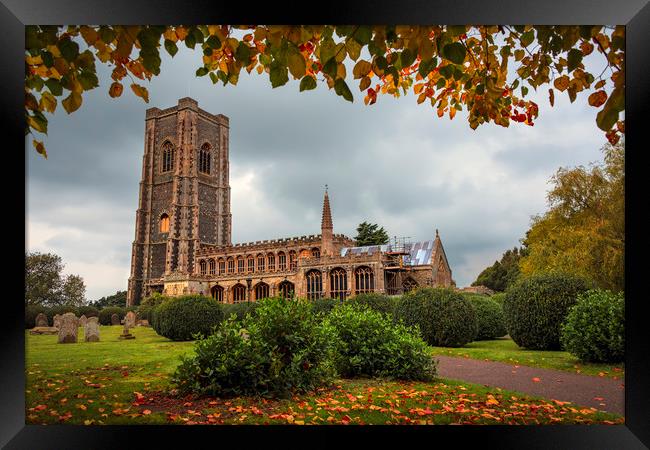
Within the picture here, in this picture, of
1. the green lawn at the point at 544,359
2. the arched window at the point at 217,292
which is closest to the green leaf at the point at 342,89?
the green lawn at the point at 544,359

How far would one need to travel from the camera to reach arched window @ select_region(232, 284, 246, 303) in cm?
3838

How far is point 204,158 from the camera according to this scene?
1371 inches

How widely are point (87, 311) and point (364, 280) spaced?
689 inches

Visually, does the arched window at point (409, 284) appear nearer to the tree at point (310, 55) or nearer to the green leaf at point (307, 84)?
the tree at point (310, 55)

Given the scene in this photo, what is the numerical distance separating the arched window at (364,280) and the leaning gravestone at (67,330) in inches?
794

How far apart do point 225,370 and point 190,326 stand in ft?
27.7

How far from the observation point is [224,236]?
43.6m

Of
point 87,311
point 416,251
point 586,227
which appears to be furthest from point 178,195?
point 586,227

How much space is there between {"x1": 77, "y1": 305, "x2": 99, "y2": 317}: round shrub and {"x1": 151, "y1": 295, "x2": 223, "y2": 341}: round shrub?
562cm

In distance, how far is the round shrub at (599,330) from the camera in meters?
8.05

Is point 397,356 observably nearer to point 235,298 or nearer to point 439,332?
point 439,332

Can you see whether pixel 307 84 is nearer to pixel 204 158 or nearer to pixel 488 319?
pixel 488 319

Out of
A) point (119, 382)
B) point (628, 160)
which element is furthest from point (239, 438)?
point (628, 160)
